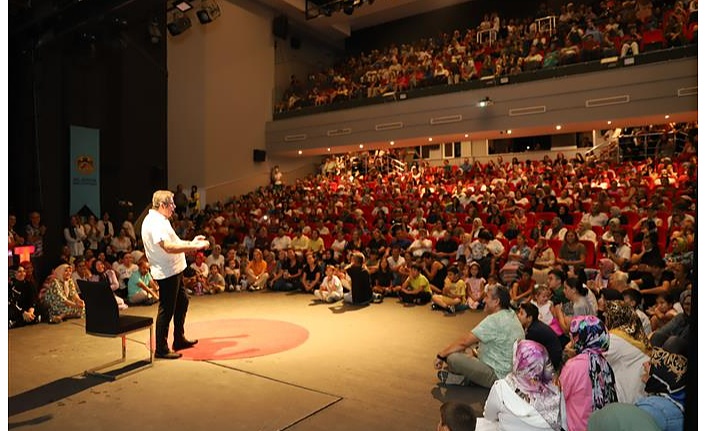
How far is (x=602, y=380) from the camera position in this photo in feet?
8.48

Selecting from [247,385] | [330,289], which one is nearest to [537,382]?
[247,385]

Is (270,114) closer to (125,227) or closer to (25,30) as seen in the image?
(125,227)

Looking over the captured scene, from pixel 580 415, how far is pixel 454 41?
1657 centimetres

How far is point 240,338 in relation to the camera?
5922mm

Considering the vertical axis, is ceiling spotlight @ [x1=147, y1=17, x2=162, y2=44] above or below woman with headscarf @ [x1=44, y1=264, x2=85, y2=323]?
above

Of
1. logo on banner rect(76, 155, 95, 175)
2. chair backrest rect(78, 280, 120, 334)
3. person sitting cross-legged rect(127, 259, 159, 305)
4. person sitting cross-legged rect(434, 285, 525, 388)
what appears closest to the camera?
person sitting cross-legged rect(434, 285, 525, 388)

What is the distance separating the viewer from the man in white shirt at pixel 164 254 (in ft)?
15.0

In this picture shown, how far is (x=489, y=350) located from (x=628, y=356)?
117cm

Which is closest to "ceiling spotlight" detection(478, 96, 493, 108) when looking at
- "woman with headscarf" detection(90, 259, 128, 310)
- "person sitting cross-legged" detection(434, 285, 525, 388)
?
"woman with headscarf" detection(90, 259, 128, 310)

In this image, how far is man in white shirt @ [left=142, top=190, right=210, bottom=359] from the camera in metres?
4.57

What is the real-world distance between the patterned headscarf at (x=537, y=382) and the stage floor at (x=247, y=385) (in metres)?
1.18

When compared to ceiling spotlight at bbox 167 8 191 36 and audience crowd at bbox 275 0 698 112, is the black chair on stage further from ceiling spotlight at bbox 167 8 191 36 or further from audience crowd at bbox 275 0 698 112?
audience crowd at bbox 275 0 698 112

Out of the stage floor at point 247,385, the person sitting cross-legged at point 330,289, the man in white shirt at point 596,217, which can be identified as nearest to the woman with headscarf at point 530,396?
the stage floor at point 247,385

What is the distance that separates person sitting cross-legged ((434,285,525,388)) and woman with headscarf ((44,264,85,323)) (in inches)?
202
